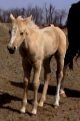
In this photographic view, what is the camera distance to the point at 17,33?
5879 millimetres

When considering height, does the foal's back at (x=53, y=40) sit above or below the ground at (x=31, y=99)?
above

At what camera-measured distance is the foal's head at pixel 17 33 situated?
5.82m

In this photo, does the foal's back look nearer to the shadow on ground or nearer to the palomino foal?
the palomino foal

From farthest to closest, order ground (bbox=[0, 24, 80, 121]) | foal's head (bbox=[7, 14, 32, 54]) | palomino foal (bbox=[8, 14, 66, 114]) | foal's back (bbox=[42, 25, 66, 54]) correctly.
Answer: foal's back (bbox=[42, 25, 66, 54]) → ground (bbox=[0, 24, 80, 121]) → palomino foal (bbox=[8, 14, 66, 114]) → foal's head (bbox=[7, 14, 32, 54])

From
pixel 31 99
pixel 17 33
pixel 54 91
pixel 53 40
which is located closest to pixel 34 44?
pixel 17 33

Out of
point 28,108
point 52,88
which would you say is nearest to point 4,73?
point 52,88

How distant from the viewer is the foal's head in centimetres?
582

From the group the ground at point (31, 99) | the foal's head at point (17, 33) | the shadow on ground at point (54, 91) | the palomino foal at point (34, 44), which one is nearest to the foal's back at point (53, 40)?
the palomino foal at point (34, 44)

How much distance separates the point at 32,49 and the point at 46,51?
1.43ft

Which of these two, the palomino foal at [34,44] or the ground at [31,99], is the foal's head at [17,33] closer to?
the palomino foal at [34,44]

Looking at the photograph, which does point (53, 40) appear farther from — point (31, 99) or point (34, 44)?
point (31, 99)

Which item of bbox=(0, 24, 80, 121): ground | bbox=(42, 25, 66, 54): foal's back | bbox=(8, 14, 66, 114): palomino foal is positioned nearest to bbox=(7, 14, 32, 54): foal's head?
bbox=(8, 14, 66, 114): palomino foal

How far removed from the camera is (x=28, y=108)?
22.5ft

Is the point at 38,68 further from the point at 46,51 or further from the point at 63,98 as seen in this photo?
the point at 63,98
